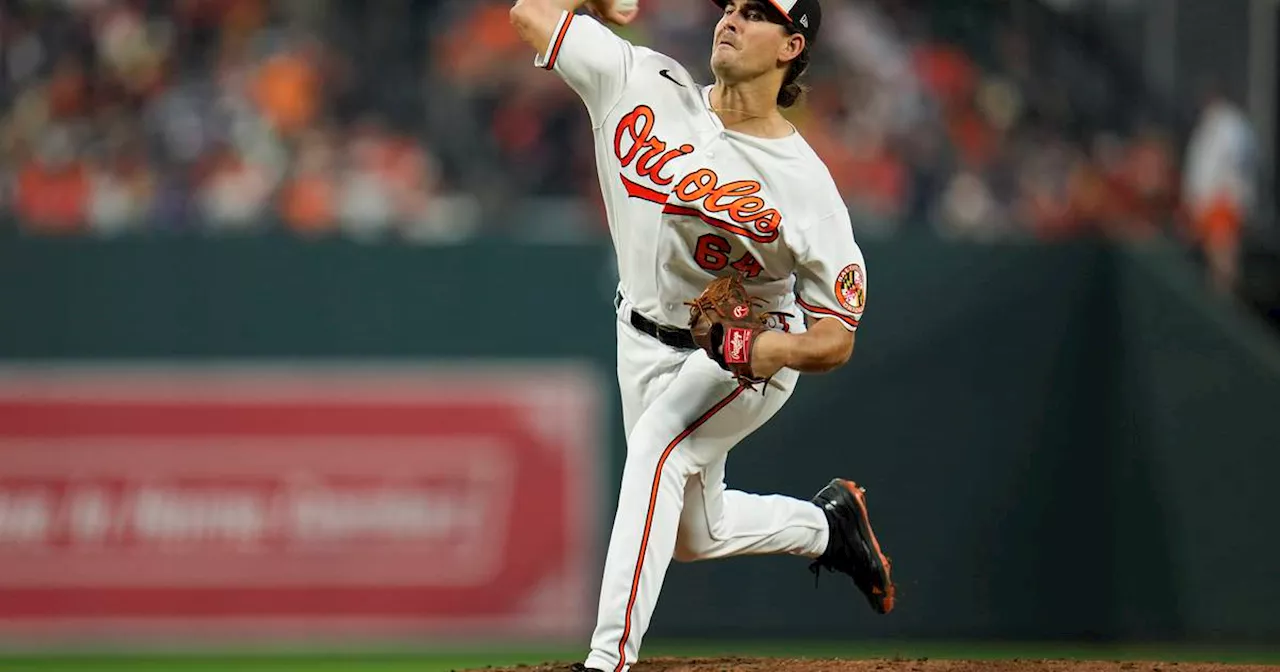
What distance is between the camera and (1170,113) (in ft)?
39.3

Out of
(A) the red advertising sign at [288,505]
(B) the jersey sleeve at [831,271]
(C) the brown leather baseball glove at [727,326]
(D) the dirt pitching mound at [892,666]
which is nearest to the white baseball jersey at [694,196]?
(B) the jersey sleeve at [831,271]

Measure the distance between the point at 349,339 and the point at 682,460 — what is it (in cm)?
455

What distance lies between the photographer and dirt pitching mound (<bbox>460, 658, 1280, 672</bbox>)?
533cm

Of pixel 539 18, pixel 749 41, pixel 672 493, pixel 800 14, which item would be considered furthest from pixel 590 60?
pixel 672 493

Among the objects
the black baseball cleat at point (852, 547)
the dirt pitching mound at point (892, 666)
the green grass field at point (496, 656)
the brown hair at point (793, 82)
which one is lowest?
the green grass field at point (496, 656)

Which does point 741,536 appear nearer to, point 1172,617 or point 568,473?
point 568,473

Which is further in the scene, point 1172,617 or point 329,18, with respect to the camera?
point 329,18

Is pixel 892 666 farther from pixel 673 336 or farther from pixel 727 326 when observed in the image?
pixel 727 326

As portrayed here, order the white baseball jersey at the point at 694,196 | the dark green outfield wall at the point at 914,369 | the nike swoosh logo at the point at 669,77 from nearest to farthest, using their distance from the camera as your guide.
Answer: the white baseball jersey at the point at 694,196, the nike swoosh logo at the point at 669,77, the dark green outfield wall at the point at 914,369

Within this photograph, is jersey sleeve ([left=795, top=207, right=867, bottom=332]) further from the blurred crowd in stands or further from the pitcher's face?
the blurred crowd in stands

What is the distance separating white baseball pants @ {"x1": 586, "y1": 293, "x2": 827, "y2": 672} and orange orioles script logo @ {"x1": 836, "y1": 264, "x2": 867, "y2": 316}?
0.43 metres

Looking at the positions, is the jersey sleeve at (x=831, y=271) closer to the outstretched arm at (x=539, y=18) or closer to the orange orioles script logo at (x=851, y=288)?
the orange orioles script logo at (x=851, y=288)

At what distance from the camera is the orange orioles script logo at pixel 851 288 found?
4895 millimetres

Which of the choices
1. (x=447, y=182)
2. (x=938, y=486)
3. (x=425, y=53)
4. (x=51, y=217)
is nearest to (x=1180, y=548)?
(x=938, y=486)
